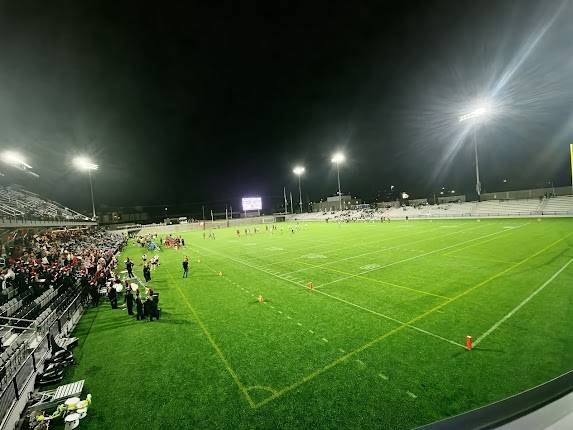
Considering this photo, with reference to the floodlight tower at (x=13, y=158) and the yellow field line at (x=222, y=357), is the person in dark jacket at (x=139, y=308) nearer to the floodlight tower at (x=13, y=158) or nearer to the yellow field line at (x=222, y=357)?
the yellow field line at (x=222, y=357)

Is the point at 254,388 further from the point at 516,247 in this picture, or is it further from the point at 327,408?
the point at 516,247

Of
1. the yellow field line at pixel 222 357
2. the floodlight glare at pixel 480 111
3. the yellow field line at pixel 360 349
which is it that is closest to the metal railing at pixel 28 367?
the yellow field line at pixel 222 357

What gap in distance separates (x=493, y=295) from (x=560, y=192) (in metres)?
65.7

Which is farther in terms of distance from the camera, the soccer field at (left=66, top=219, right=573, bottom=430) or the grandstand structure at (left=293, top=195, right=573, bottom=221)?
the grandstand structure at (left=293, top=195, right=573, bottom=221)

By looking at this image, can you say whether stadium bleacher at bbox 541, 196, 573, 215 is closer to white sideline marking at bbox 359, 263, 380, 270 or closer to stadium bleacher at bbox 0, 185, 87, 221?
white sideline marking at bbox 359, 263, 380, 270

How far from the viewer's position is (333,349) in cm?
811

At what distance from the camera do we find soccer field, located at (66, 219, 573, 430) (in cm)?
590

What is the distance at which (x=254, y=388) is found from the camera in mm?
6629

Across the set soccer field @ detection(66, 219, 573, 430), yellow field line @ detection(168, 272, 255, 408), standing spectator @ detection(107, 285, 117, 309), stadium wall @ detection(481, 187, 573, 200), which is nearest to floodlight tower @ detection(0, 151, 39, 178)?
standing spectator @ detection(107, 285, 117, 309)

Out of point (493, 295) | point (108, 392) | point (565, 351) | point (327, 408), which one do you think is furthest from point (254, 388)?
point (493, 295)

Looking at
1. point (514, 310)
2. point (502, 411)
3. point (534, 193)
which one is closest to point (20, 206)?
point (502, 411)

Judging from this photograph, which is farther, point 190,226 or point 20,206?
point 190,226

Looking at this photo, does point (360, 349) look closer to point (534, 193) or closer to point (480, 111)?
point (480, 111)

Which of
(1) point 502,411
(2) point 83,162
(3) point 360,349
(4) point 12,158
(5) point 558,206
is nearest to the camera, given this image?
(1) point 502,411
